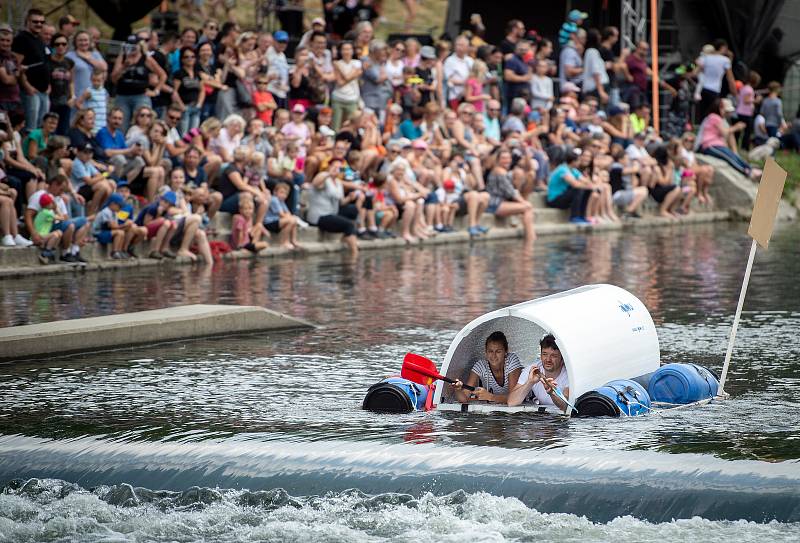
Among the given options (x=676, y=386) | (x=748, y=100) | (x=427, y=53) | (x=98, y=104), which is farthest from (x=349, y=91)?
(x=676, y=386)

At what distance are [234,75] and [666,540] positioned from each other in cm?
1576

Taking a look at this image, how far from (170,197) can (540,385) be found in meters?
10.3

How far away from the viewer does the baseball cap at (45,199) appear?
60.6 ft

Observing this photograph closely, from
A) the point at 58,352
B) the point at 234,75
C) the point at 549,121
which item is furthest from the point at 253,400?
the point at 549,121

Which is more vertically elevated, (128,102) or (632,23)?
(632,23)

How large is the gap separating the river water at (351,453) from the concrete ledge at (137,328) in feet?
0.55

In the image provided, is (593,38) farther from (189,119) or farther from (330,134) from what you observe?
(189,119)

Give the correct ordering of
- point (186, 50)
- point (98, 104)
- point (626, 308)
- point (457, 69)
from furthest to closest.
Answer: point (457, 69) < point (186, 50) < point (98, 104) < point (626, 308)

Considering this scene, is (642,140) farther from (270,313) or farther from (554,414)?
(554,414)

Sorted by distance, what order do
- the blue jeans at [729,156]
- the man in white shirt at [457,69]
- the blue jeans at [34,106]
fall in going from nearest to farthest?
the blue jeans at [34,106]
the man in white shirt at [457,69]
the blue jeans at [729,156]

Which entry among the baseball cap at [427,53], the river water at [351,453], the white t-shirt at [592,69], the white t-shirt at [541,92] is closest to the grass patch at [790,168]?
the white t-shirt at [592,69]

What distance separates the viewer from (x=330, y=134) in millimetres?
23203

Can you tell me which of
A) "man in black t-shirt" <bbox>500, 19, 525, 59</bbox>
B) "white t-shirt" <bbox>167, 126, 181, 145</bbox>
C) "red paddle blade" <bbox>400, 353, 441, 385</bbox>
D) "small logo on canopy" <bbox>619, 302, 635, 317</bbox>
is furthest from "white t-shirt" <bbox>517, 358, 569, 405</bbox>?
"man in black t-shirt" <bbox>500, 19, 525, 59</bbox>

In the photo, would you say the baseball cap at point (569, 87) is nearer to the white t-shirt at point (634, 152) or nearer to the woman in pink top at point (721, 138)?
the white t-shirt at point (634, 152)
